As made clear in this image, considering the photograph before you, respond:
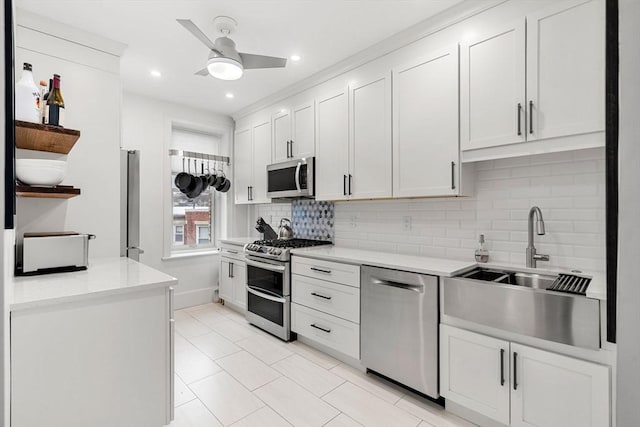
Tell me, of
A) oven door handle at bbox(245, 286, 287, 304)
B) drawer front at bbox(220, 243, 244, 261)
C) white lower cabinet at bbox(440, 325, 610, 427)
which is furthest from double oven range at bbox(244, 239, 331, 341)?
white lower cabinet at bbox(440, 325, 610, 427)

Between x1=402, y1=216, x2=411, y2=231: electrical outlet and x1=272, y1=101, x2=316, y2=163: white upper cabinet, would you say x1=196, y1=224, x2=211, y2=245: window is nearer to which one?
x1=272, y1=101, x2=316, y2=163: white upper cabinet

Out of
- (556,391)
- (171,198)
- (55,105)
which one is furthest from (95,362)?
(171,198)

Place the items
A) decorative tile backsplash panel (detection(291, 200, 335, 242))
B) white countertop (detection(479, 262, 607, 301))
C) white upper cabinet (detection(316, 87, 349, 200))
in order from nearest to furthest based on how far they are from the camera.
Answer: white countertop (detection(479, 262, 607, 301)) < white upper cabinet (detection(316, 87, 349, 200)) < decorative tile backsplash panel (detection(291, 200, 335, 242))

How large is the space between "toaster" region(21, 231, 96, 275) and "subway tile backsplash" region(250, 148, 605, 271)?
237cm

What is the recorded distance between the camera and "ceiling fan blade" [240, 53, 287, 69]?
7.18 ft

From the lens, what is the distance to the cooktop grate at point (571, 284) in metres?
1.54

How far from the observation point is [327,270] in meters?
2.69

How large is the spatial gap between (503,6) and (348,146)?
1.50 metres

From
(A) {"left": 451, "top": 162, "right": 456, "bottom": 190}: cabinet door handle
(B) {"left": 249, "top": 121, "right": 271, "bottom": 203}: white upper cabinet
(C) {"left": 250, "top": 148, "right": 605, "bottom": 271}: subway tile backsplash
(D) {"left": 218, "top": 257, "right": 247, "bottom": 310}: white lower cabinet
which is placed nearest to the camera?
(C) {"left": 250, "top": 148, "right": 605, "bottom": 271}: subway tile backsplash

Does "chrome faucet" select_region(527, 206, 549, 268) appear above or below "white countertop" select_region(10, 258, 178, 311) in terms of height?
above

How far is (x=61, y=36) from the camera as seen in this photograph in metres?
2.27

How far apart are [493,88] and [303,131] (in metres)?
1.92

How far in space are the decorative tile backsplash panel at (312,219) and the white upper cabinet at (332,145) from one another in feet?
1.39

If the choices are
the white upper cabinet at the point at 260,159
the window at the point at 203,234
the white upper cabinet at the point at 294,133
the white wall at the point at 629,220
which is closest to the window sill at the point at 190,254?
the window at the point at 203,234
